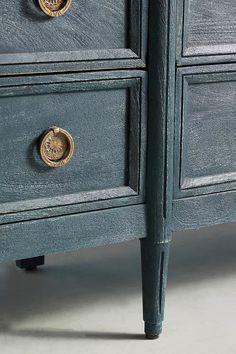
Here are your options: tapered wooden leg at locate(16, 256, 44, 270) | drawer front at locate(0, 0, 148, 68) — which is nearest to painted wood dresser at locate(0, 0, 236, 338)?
drawer front at locate(0, 0, 148, 68)

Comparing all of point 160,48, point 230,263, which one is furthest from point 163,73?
point 230,263

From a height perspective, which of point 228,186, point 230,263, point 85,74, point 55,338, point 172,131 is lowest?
point 230,263

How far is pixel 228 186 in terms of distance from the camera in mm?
1418

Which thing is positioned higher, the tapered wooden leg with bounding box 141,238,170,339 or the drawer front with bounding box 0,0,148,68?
the drawer front with bounding box 0,0,148,68

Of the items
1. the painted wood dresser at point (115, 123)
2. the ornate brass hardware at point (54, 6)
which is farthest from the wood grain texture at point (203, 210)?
the ornate brass hardware at point (54, 6)

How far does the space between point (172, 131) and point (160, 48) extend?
0.43 ft

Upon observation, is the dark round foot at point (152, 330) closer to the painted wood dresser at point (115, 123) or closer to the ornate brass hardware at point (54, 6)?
the painted wood dresser at point (115, 123)

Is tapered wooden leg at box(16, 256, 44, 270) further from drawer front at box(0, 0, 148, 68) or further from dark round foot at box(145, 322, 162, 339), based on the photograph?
drawer front at box(0, 0, 148, 68)

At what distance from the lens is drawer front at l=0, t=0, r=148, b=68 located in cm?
117

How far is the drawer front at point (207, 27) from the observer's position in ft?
4.27

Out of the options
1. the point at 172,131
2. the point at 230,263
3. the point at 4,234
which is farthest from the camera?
the point at 230,263

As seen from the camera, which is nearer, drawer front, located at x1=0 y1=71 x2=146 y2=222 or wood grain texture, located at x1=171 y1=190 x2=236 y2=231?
drawer front, located at x1=0 y1=71 x2=146 y2=222

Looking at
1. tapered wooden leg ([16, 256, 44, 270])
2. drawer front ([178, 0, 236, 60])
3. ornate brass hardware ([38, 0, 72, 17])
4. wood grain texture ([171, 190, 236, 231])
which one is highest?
ornate brass hardware ([38, 0, 72, 17])

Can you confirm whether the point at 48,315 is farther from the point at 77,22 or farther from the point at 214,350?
the point at 77,22
